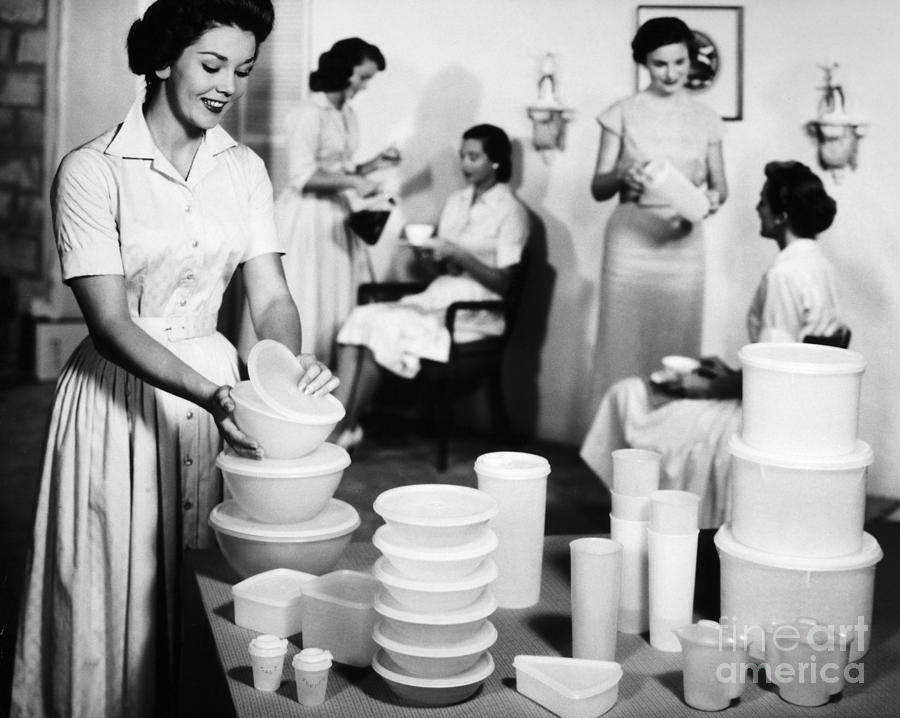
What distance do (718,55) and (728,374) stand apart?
150cm

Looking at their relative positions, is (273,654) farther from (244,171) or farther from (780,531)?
(244,171)

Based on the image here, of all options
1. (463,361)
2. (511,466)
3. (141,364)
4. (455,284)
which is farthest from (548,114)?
(511,466)

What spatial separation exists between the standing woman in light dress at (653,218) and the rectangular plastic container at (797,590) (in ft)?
9.38

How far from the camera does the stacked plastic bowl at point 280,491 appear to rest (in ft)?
5.88

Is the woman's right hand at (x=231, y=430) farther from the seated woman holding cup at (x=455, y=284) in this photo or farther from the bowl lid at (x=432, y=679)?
the seated woman holding cup at (x=455, y=284)

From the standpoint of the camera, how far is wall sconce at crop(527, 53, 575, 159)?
4766 mm

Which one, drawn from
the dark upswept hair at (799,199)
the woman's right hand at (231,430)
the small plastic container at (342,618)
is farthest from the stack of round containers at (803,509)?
the dark upswept hair at (799,199)

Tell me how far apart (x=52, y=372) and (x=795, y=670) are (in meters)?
4.55

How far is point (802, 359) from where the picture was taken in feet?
5.42

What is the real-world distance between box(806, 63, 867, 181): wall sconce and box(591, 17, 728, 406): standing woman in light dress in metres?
0.39

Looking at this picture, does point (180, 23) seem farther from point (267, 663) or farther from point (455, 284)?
point (455, 284)

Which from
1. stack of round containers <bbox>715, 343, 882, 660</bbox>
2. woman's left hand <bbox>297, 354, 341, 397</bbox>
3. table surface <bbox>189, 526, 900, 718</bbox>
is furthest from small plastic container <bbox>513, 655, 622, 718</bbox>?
woman's left hand <bbox>297, 354, 341, 397</bbox>

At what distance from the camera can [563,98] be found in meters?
4.82

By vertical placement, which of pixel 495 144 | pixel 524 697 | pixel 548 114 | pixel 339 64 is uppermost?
pixel 339 64
